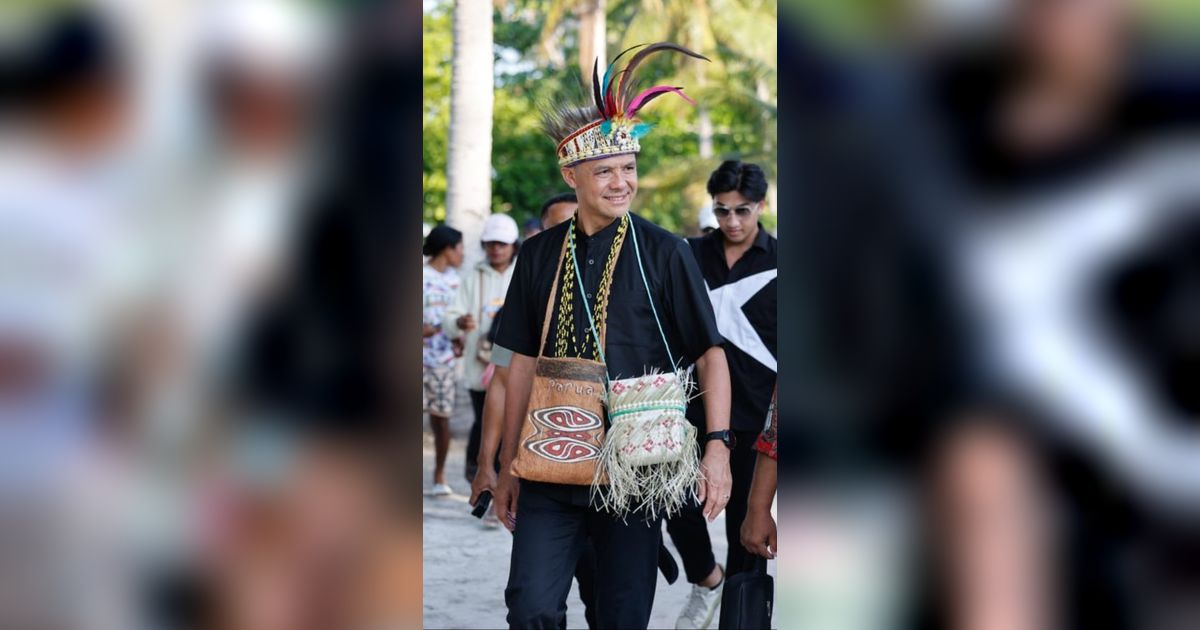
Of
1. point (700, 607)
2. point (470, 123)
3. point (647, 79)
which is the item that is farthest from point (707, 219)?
point (647, 79)

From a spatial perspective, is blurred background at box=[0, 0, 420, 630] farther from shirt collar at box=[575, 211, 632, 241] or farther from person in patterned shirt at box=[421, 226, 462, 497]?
person in patterned shirt at box=[421, 226, 462, 497]

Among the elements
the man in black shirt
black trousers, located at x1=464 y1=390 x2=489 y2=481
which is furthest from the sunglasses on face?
black trousers, located at x1=464 y1=390 x2=489 y2=481

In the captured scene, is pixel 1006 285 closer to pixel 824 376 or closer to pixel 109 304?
pixel 824 376

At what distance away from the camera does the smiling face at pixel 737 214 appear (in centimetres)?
532

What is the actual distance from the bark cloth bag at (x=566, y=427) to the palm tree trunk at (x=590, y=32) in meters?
13.9

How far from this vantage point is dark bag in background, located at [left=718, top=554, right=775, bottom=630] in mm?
4047

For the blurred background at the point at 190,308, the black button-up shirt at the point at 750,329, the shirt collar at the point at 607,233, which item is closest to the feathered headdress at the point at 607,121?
the shirt collar at the point at 607,233

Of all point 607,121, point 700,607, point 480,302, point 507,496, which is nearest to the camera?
point 607,121

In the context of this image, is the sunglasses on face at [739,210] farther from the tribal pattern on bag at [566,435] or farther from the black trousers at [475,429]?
the black trousers at [475,429]

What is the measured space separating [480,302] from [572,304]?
4368 mm

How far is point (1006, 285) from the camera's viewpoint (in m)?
1.80

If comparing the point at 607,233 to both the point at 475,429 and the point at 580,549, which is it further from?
the point at 475,429

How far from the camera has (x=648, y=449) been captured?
148 inches

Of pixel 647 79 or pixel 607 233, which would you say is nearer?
pixel 607 233
